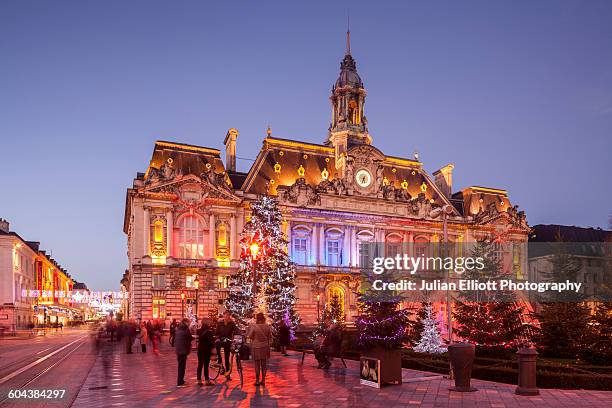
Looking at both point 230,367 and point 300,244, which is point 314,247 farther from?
point 230,367

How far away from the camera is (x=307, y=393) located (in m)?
16.2

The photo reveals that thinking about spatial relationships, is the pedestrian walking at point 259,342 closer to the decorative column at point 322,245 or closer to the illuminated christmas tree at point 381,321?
the illuminated christmas tree at point 381,321

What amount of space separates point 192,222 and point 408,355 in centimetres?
3852

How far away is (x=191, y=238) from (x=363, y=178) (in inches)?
760

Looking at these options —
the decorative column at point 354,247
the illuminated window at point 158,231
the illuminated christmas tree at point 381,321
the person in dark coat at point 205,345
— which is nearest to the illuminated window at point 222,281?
the illuminated window at point 158,231

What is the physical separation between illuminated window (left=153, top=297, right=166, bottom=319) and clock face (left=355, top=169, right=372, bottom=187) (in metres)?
23.4

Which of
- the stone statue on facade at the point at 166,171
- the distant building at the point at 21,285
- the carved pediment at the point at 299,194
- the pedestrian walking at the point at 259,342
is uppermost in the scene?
the stone statue on facade at the point at 166,171

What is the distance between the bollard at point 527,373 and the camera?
1551 centimetres

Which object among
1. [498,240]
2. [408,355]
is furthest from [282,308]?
[498,240]

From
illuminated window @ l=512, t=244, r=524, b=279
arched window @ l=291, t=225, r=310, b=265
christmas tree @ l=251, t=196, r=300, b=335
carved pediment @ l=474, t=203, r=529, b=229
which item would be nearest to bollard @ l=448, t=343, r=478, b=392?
christmas tree @ l=251, t=196, r=300, b=335

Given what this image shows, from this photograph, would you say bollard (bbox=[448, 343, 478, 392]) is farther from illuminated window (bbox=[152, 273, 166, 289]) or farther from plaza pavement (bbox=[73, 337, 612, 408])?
illuminated window (bbox=[152, 273, 166, 289])

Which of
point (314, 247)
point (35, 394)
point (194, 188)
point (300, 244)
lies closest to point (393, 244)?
point (314, 247)

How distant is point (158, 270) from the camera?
56625mm

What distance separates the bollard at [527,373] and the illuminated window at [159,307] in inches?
1769
